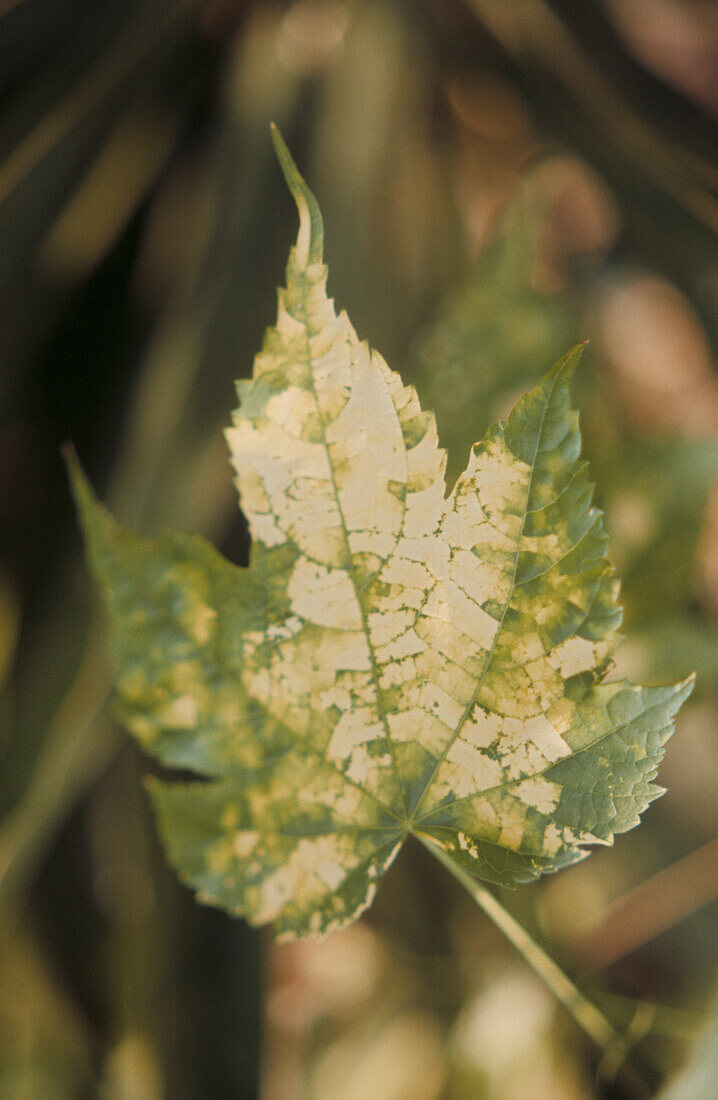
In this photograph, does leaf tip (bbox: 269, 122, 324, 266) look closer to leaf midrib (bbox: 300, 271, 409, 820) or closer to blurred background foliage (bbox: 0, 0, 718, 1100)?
leaf midrib (bbox: 300, 271, 409, 820)

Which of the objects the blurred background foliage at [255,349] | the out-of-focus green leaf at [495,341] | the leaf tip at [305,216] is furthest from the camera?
the blurred background foliage at [255,349]

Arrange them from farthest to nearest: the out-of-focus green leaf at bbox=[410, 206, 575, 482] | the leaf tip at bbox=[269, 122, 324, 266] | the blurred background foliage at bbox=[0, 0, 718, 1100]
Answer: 1. the blurred background foliage at bbox=[0, 0, 718, 1100]
2. the out-of-focus green leaf at bbox=[410, 206, 575, 482]
3. the leaf tip at bbox=[269, 122, 324, 266]

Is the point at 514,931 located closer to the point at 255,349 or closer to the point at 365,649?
the point at 365,649

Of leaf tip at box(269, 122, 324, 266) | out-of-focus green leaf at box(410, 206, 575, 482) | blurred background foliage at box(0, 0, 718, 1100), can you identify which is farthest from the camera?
blurred background foliage at box(0, 0, 718, 1100)

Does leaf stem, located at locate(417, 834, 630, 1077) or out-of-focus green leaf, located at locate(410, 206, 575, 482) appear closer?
leaf stem, located at locate(417, 834, 630, 1077)

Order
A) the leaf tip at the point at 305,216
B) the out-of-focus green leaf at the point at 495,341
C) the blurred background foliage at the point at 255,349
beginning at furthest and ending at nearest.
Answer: the blurred background foliage at the point at 255,349, the out-of-focus green leaf at the point at 495,341, the leaf tip at the point at 305,216

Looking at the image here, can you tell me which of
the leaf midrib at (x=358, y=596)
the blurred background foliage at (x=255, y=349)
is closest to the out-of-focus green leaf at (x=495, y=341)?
the blurred background foliage at (x=255, y=349)

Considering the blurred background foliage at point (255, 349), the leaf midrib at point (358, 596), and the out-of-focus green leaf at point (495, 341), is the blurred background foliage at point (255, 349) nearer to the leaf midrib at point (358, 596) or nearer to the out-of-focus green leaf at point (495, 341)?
the out-of-focus green leaf at point (495, 341)

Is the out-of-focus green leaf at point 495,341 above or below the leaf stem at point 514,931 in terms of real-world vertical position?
above

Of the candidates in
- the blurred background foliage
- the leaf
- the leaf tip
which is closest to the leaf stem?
the leaf
